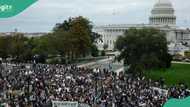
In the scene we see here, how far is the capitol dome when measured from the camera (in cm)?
15675

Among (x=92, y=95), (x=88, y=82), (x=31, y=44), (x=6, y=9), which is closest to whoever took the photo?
(x=6, y=9)

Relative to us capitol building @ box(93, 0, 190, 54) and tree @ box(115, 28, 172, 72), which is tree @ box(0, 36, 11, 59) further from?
us capitol building @ box(93, 0, 190, 54)

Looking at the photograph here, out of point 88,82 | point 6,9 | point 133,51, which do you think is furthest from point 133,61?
point 6,9

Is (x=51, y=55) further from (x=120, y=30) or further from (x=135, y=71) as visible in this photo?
(x=120, y=30)

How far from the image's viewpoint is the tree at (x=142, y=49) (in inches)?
1896

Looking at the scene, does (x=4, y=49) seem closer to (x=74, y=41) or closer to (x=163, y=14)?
(x=74, y=41)

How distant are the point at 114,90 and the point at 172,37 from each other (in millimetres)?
141990

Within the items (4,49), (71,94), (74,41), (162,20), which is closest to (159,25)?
(162,20)

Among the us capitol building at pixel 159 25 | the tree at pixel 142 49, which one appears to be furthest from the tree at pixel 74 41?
the us capitol building at pixel 159 25

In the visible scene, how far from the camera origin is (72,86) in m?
25.7

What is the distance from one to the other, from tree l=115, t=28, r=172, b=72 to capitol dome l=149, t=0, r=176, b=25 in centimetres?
10559

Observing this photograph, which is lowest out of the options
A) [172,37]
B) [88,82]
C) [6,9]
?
[172,37]

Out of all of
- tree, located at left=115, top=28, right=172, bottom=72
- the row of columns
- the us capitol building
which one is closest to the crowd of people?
tree, located at left=115, top=28, right=172, bottom=72

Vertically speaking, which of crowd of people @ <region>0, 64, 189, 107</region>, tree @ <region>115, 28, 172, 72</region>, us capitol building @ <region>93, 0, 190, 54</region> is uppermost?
crowd of people @ <region>0, 64, 189, 107</region>
